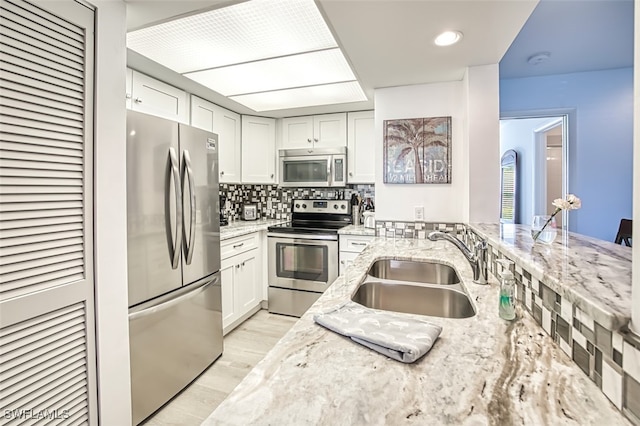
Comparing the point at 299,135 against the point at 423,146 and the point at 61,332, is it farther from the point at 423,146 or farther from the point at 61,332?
the point at 61,332

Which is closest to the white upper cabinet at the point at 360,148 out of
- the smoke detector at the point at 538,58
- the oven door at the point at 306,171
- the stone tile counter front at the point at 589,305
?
the oven door at the point at 306,171

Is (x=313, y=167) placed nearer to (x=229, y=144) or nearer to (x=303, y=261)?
(x=229, y=144)

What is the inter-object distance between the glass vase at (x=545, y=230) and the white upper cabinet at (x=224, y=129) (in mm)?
2613

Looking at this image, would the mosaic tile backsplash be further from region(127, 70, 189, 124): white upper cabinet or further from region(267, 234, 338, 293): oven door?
region(127, 70, 189, 124): white upper cabinet

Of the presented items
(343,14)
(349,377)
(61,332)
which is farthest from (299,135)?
(349,377)

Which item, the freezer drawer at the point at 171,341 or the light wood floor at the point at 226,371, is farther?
the light wood floor at the point at 226,371

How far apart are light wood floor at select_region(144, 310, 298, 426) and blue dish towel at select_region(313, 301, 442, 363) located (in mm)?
1317

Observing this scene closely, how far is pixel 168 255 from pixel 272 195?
214 cm

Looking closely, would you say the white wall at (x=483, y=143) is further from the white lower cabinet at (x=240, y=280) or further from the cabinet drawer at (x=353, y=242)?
the white lower cabinet at (x=240, y=280)

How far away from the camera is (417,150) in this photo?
7.88ft

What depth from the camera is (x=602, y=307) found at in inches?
21.7

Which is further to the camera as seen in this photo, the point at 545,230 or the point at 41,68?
the point at 545,230

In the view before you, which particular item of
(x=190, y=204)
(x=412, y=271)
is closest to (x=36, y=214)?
(x=190, y=204)

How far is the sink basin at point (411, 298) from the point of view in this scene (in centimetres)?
130
